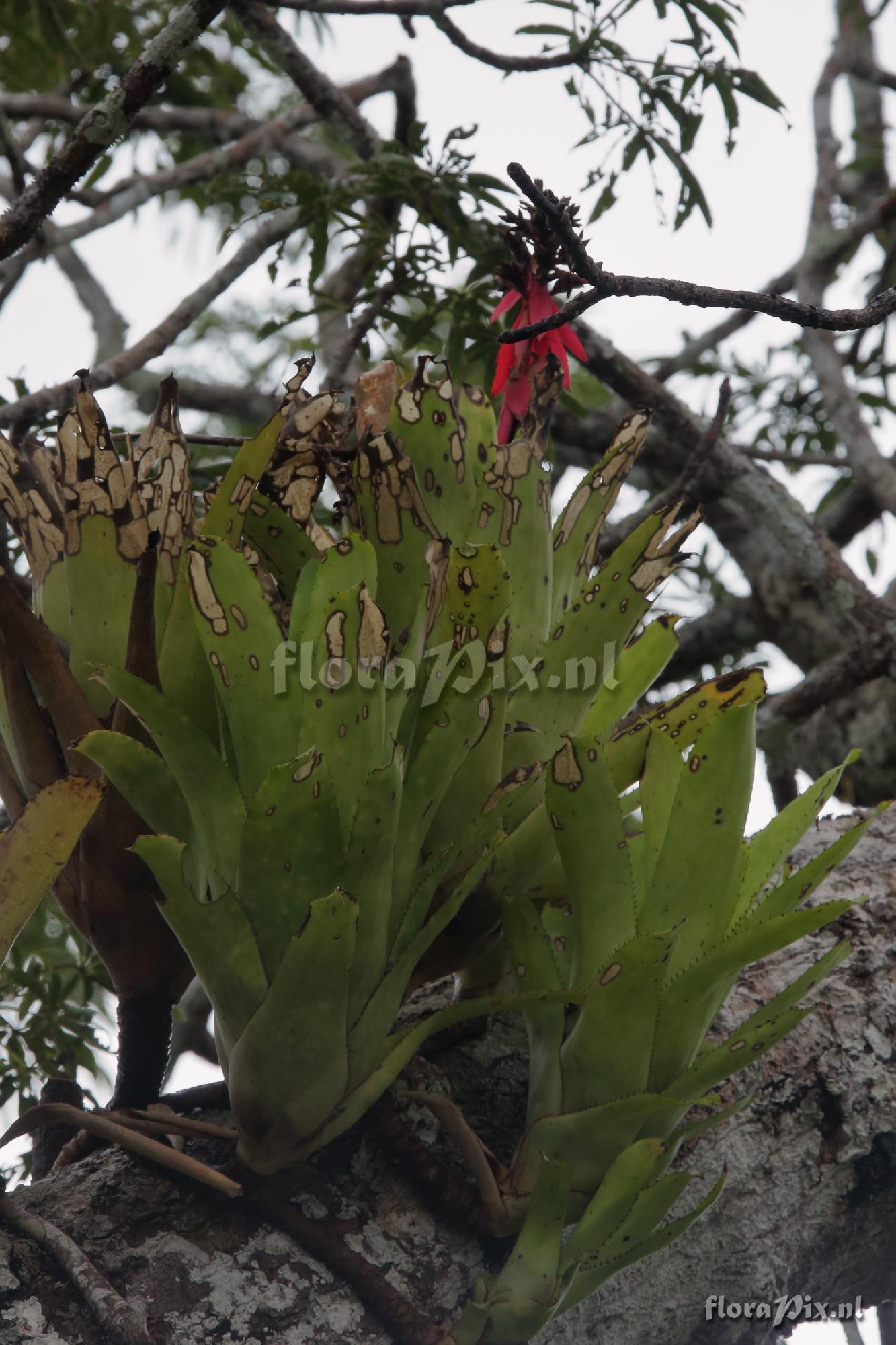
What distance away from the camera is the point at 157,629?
2.61 ft

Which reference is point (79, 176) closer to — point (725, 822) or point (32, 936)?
point (725, 822)

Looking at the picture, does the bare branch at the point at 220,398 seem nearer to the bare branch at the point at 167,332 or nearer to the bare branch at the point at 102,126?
the bare branch at the point at 167,332

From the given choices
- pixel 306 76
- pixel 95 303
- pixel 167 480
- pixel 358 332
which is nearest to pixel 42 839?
pixel 167 480

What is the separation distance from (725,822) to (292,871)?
0.93 feet

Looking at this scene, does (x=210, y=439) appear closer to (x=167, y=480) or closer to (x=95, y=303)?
(x=167, y=480)

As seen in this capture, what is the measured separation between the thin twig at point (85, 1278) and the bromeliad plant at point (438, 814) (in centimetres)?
11

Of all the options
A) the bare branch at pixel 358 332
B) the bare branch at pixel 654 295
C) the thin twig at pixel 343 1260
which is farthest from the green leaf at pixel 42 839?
the bare branch at pixel 358 332
